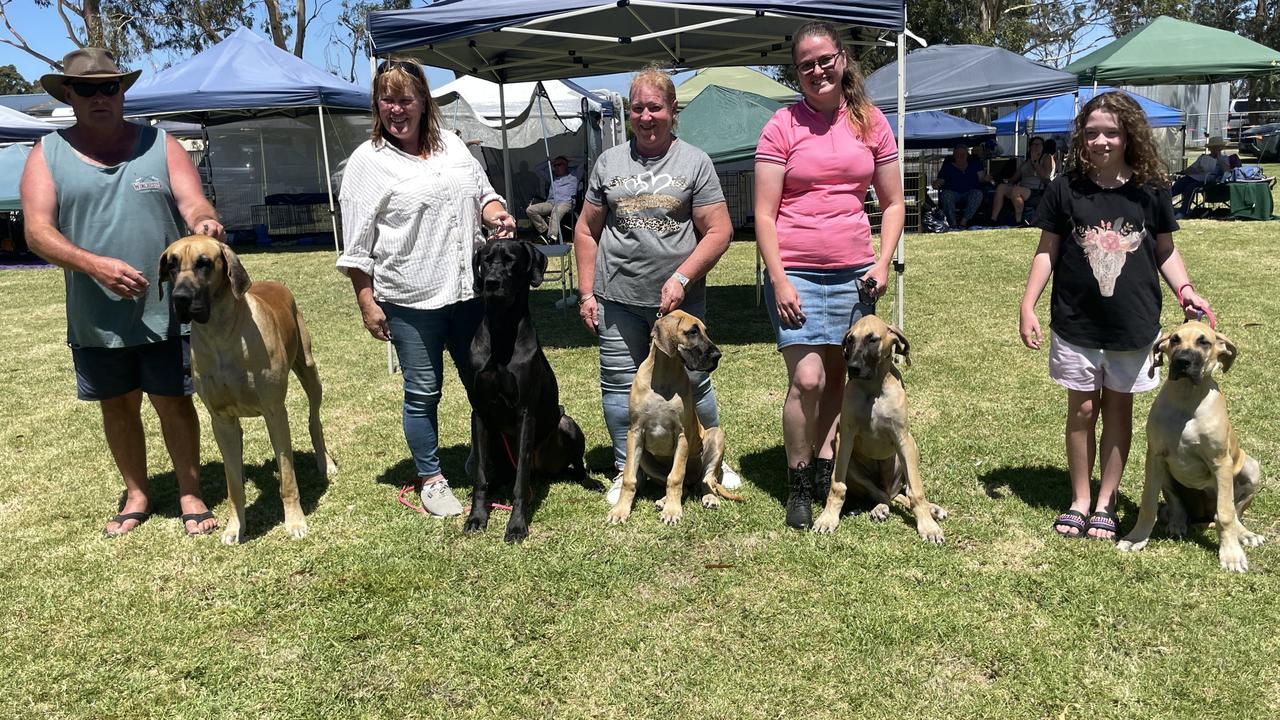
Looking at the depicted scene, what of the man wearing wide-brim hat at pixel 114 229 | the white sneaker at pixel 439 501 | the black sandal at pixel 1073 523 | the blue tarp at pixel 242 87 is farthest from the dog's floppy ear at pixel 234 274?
the blue tarp at pixel 242 87

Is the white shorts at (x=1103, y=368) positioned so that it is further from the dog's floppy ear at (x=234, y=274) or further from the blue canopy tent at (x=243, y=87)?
the blue canopy tent at (x=243, y=87)

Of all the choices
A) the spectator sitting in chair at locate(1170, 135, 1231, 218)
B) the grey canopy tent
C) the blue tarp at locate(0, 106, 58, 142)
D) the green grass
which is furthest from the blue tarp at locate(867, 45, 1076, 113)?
the blue tarp at locate(0, 106, 58, 142)

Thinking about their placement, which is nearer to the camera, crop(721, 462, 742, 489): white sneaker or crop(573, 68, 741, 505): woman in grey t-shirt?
crop(573, 68, 741, 505): woman in grey t-shirt

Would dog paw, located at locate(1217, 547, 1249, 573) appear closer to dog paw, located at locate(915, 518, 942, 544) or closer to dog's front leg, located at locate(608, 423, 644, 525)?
dog paw, located at locate(915, 518, 942, 544)

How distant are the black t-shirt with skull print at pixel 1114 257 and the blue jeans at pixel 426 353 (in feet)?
9.16

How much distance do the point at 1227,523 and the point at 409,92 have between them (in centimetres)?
407

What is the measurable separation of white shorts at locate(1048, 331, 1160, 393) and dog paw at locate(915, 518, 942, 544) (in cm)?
89

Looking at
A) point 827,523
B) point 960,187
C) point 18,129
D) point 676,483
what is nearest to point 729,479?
point 676,483

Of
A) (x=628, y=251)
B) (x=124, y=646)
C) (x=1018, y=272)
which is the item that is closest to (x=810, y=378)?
(x=628, y=251)

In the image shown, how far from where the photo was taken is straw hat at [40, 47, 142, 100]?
3652 millimetres

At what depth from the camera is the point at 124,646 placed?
10.9 ft

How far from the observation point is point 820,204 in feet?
12.5

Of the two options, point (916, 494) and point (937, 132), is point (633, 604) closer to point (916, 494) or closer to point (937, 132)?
point (916, 494)

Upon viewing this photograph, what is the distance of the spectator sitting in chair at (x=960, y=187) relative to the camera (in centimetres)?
1675
